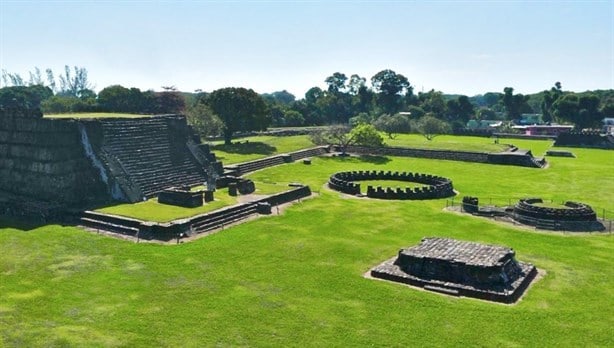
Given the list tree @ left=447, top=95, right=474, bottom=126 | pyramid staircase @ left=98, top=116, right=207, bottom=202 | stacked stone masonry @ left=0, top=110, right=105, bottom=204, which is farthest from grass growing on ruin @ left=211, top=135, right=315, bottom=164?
tree @ left=447, top=95, right=474, bottom=126

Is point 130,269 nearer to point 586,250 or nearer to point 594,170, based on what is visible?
point 586,250

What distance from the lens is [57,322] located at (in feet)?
60.2

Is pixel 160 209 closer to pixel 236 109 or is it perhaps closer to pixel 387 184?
pixel 387 184

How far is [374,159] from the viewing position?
67625 millimetres

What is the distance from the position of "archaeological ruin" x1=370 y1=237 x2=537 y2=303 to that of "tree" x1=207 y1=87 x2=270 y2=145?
48533mm

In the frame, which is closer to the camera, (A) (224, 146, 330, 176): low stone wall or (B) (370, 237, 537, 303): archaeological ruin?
(B) (370, 237, 537, 303): archaeological ruin

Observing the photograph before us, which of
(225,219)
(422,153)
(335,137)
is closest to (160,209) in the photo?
(225,219)

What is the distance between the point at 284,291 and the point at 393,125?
257 ft

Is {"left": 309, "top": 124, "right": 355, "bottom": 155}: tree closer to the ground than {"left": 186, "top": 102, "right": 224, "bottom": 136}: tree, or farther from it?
closer to the ground

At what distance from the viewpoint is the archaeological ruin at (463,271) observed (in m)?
21.9

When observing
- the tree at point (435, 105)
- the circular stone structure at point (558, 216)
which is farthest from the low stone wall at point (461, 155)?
the tree at point (435, 105)

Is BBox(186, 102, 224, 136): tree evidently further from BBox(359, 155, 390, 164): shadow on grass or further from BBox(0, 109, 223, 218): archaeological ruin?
BBox(0, 109, 223, 218): archaeological ruin

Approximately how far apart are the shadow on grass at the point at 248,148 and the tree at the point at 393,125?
32.4m

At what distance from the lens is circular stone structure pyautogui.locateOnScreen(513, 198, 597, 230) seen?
33.1 meters
